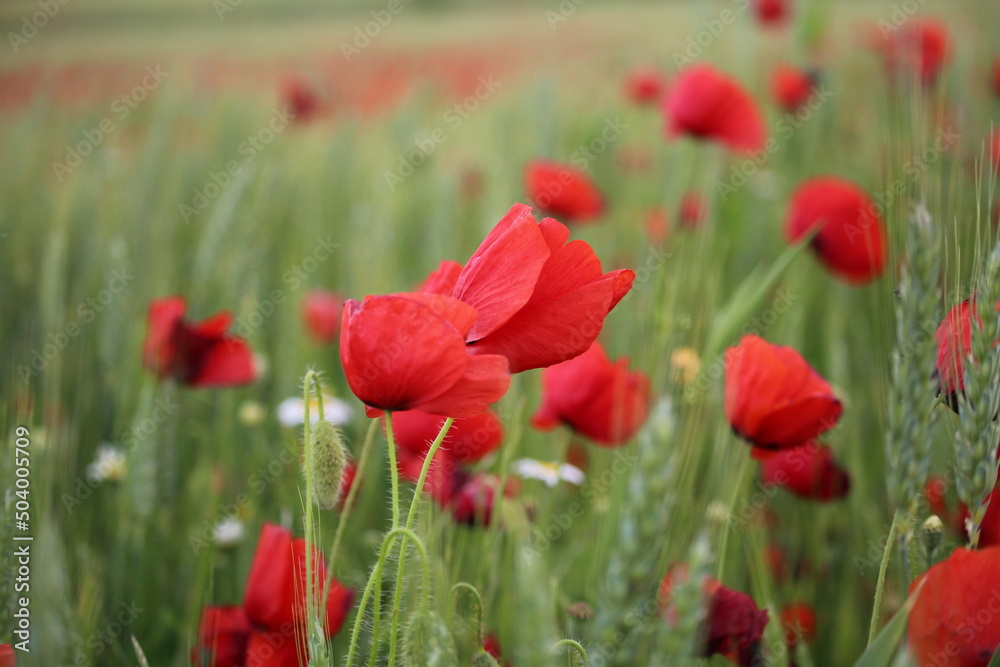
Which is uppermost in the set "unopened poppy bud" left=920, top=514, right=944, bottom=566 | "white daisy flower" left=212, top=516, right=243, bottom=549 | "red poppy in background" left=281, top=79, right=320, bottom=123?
"red poppy in background" left=281, top=79, right=320, bottom=123

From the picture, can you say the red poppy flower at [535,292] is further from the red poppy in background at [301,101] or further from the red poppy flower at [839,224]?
the red poppy in background at [301,101]

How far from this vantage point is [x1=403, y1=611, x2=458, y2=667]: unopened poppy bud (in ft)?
0.92

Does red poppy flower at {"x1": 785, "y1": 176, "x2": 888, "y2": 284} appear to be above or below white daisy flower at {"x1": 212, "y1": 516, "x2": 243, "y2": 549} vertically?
above

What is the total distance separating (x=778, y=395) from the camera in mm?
464

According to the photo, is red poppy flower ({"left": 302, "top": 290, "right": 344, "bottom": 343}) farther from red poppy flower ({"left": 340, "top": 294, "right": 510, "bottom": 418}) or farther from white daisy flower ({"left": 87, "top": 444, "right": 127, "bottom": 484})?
red poppy flower ({"left": 340, "top": 294, "right": 510, "bottom": 418})

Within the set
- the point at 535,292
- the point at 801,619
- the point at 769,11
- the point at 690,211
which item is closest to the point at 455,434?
the point at 535,292

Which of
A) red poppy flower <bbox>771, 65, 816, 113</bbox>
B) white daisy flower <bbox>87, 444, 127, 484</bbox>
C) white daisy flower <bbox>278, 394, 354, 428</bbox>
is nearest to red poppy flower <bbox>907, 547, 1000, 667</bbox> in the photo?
white daisy flower <bbox>278, 394, 354, 428</bbox>

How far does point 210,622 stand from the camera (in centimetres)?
46

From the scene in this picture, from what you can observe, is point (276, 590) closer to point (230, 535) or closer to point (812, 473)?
point (230, 535)

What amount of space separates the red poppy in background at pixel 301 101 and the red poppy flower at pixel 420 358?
1490mm

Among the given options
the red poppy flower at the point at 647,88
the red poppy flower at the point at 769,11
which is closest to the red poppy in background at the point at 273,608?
the red poppy flower at the point at 647,88

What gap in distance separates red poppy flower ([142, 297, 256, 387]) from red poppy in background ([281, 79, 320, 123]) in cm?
112

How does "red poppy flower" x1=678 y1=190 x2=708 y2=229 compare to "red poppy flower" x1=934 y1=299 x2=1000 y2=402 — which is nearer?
"red poppy flower" x1=934 y1=299 x2=1000 y2=402

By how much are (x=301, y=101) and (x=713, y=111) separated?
0.97 m
